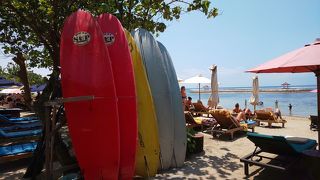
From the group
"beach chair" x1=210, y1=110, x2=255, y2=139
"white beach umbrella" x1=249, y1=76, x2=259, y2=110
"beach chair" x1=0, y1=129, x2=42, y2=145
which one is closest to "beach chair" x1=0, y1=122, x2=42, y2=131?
"beach chair" x1=0, y1=129, x2=42, y2=145

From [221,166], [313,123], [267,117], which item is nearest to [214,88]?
[267,117]

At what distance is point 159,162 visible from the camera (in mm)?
6590

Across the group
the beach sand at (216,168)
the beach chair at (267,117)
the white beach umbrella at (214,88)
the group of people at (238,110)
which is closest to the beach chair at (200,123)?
the group of people at (238,110)

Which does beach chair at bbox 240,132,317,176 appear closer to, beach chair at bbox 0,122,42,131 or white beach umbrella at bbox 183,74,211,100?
beach chair at bbox 0,122,42,131

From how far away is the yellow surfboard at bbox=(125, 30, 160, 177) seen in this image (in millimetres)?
6164

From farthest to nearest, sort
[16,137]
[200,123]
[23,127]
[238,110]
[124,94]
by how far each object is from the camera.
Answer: [238,110]
[200,123]
[23,127]
[16,137]
[124,94]

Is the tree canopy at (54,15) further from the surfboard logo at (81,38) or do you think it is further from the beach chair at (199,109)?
the beach chair at (199,109)

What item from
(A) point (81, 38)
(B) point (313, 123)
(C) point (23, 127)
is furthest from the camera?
(B) point (313, 123)

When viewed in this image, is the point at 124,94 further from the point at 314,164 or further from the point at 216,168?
the point at 314,164

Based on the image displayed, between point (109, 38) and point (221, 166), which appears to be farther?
point (221, 166)

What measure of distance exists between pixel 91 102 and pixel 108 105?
0.94 ft

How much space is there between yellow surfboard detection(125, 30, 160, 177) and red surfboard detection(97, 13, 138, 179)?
2.28 ft

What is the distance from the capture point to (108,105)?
16.2 feet

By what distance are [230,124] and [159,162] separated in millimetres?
4713
